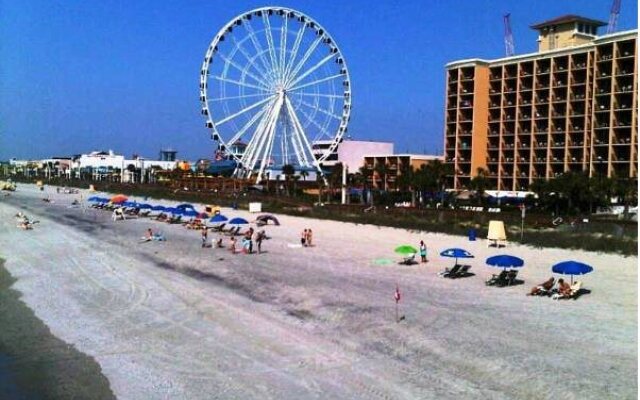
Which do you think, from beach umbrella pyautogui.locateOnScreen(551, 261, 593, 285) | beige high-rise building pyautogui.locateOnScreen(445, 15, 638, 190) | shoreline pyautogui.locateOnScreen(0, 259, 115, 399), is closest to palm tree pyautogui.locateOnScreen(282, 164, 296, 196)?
beige high-rise building pyautogui.locateOnScreen(445, 15, 638, 190)

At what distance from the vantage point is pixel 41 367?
12969 millimetres

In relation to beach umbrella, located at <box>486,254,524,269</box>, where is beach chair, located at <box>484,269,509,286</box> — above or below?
below

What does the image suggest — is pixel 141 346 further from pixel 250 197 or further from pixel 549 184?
pixel 250 197

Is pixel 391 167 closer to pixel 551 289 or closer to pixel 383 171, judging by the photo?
pixel 383 171

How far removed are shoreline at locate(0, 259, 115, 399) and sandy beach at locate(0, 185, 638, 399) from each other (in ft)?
1.03

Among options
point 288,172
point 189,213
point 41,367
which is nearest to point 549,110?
point 288,172

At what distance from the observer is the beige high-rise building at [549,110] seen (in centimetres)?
6147

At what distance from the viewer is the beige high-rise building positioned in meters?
61.5

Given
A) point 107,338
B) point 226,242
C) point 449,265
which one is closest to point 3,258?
point 226,242

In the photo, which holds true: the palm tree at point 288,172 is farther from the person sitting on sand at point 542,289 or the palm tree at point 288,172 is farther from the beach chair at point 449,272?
the person sitting on sand at point 542,289

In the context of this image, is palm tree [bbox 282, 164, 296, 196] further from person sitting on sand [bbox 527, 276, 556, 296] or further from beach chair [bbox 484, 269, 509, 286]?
person sitting on sand [bbox 527, 276, 556, 296]

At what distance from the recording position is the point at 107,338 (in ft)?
48.6

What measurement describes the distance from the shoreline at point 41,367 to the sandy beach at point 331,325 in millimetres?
315

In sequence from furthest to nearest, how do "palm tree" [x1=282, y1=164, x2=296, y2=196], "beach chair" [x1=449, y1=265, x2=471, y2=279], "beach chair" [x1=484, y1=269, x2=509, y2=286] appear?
"palm tree" [x1=282, y1=164, x2=296, y2=196] → "beach chair" [x1=449, y1=265, x2=471, y2=279] → "beach chair" [x1=484, y1=269, x2=509, y2=286]
